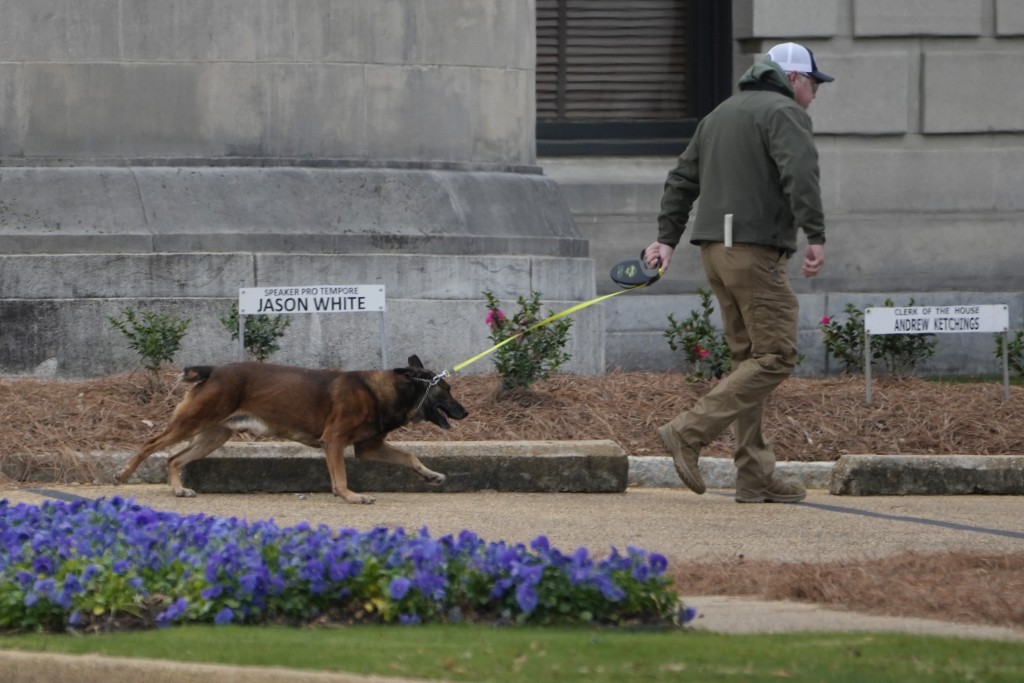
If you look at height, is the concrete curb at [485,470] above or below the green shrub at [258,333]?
below

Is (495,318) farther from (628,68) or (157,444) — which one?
(628,68)

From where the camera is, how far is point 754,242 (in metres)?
9.50

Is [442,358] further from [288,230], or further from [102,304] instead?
[102,304]

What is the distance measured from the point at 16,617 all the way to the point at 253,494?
363cm

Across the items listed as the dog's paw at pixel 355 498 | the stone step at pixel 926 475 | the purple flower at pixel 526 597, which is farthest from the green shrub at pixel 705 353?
the purple flower at pixel 526 597

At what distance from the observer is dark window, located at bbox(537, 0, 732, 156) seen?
56.8 feet

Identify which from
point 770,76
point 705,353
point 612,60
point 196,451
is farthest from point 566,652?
point 612,60

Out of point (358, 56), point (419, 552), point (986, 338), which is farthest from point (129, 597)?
point (986, 338)

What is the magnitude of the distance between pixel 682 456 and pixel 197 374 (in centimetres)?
246

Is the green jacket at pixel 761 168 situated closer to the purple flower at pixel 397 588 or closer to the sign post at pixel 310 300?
the sign post at pixel 310 300

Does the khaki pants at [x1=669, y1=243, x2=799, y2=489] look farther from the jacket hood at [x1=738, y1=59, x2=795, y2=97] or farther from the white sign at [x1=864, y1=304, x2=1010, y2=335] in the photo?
the white sign at [x1=864, y1=304, x2=1010, y2=335]

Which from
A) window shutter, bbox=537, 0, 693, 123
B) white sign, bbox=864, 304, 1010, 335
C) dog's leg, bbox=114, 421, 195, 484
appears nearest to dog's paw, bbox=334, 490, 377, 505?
A: dog's leg, bbox=114, 421, 195, 484

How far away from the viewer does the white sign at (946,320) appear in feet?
38.5

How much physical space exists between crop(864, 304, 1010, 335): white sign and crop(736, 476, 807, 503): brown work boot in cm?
218
